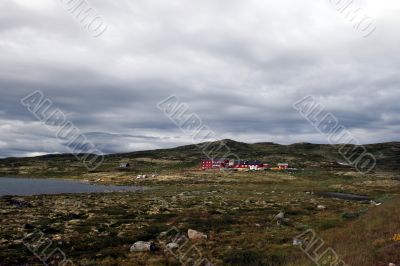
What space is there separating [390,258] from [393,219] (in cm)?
1443

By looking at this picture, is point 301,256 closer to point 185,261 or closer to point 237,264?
point 237,264

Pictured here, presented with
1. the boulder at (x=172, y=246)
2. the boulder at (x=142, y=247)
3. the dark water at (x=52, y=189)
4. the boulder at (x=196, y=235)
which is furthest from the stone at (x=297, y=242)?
the dark water at (x=52, y=189)

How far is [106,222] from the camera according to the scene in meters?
40.6

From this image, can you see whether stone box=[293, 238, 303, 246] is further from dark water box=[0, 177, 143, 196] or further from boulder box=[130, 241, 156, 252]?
dark water box=[0, 177, 143, 196]

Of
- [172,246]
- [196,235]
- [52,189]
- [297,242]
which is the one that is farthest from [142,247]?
[52,189]

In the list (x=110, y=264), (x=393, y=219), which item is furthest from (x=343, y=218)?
(x=110, y=264)

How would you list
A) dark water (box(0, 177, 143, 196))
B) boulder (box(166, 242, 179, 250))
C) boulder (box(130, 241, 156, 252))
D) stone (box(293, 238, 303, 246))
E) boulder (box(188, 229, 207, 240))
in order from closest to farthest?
boulder (box(130, 241, 156, 252)) < boulder (box(166, 242, 179, 250)) < stone (box(293, 238, 303, 246)) < boulder (box(188, 229, 207, 240)) < dark water (box(0, 177, 143, 196))

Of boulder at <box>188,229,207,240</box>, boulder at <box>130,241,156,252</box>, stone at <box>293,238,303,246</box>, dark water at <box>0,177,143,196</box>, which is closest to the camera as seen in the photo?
boulder at <box>130,241,156,252</box>

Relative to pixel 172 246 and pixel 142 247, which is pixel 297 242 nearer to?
pixel 172 246

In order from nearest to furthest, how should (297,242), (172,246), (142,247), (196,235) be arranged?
(142,247) → (172,246) → (297,242) → (196,235)

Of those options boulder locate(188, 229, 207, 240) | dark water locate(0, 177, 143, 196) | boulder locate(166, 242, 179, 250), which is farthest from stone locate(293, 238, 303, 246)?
dark water locate(0, 177, 143, 196)

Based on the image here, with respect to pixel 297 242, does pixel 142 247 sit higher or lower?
higher

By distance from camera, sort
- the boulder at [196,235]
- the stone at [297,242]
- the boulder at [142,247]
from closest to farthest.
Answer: the boulder at [142,247] < the stone at [297,242] < the boulder at [196,235]

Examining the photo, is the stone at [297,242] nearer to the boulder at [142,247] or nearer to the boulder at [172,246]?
the boulder at [172,246]
